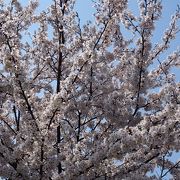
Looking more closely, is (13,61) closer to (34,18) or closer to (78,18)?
(78,18)

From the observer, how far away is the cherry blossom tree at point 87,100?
6605 millimetres

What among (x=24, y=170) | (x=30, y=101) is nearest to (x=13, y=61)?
(x=30, y=101)

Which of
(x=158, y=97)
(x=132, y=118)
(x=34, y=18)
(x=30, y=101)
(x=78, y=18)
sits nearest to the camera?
(x=30, y=101)

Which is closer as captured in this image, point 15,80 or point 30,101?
point 15,80

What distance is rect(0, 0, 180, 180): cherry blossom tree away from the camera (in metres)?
6.61

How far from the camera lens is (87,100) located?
8703 millimetres

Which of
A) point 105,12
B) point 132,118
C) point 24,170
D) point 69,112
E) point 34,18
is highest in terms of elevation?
point 34,18

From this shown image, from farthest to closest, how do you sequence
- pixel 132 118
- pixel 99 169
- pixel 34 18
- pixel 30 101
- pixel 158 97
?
pixel 34 18, pixel 158 97, pixel 132 118, pixel 30 101, pixel 99 169

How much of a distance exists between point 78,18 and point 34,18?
1.62 m

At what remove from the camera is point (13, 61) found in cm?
667

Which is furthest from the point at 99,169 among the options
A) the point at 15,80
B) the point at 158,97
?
the point at 158,97

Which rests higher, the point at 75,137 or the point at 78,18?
the point at 78,18

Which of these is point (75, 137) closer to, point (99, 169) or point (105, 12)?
point (99, 169)

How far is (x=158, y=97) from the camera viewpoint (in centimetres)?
890
